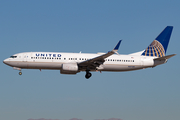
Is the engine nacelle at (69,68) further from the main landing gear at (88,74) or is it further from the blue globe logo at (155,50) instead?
the blue globe logo at (155,50)

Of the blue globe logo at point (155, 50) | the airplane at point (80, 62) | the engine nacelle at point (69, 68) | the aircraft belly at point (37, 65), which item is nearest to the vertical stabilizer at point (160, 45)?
the blue globe logo at point (155, 50)

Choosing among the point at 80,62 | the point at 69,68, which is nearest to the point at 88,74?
the point at 80,62

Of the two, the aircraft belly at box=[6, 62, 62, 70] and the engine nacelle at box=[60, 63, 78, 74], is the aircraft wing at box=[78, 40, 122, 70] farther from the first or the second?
the aircraft belly at box=[6, 62, 62, 70]

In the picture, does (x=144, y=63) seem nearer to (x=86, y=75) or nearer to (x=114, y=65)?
(x=114, y=65)

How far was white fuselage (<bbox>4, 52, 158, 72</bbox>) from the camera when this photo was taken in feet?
140

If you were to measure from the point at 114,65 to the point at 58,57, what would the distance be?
8.64 m

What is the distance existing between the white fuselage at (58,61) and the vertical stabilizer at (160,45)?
13.6 feet

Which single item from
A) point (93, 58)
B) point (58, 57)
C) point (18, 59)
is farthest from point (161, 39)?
point (18, 59)

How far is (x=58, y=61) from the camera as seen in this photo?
141 feet

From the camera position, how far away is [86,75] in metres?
44.7

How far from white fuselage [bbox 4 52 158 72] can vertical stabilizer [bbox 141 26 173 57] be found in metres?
4.14

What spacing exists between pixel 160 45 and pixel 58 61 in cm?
1845

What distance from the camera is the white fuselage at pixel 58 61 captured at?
4269 centimetres

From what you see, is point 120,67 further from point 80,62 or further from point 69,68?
point 69,68
